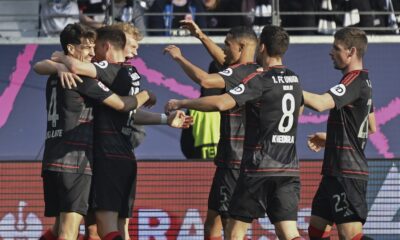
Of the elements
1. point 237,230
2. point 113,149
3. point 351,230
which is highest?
point 113,149

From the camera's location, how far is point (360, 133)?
11.2m

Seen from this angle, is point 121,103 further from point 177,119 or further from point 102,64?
point 177,119

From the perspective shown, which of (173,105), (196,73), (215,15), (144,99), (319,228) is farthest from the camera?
(215,15)

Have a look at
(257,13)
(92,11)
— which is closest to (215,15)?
(257,13)

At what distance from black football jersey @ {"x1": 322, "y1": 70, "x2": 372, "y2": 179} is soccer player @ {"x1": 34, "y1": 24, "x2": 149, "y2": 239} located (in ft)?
6.64

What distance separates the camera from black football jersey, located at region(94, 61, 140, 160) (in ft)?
35.7

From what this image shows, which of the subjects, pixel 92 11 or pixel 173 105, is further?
pixel 92 11

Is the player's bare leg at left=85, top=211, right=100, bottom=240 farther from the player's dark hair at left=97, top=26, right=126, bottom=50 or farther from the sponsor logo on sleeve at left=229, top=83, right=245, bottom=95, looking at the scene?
the sponsor logo on sleeve at left=229, top=83, right=245, bottom=95

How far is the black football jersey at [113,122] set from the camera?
10867 mm

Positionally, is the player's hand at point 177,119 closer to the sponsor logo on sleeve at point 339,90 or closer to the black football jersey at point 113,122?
the black football jersey at point 113,122

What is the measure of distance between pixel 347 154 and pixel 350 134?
207 mm

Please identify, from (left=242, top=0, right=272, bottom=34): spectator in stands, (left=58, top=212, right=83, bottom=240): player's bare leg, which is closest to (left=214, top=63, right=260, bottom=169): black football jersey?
(left=58, top=212, right=83, bottom=240): player's bare leg

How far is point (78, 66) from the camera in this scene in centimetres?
1063

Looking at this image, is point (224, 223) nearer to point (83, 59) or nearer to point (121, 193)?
point (121, 193)
